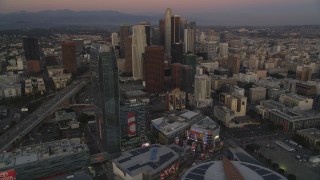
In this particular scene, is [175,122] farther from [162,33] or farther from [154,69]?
[162,33]

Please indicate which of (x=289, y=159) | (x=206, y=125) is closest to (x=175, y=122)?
(x=206, y=125)

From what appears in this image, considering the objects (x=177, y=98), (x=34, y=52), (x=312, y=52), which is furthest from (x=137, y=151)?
(x=312, y=52)

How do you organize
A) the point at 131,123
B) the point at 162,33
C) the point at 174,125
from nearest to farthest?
1. the point at 131,123
2. the point at 174,125
3. the point at 162,33

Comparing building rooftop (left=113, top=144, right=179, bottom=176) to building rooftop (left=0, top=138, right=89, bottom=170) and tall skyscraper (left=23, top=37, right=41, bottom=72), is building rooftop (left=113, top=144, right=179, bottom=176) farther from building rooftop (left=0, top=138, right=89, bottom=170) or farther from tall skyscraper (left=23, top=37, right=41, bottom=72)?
tall skyscraper (left=23, top=37, right=41, bottom=72)

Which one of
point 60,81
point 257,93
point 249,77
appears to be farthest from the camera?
point 249,77

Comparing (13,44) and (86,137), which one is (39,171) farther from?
(13,44)

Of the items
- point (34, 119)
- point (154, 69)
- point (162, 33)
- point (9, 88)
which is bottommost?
point (34, 119)
